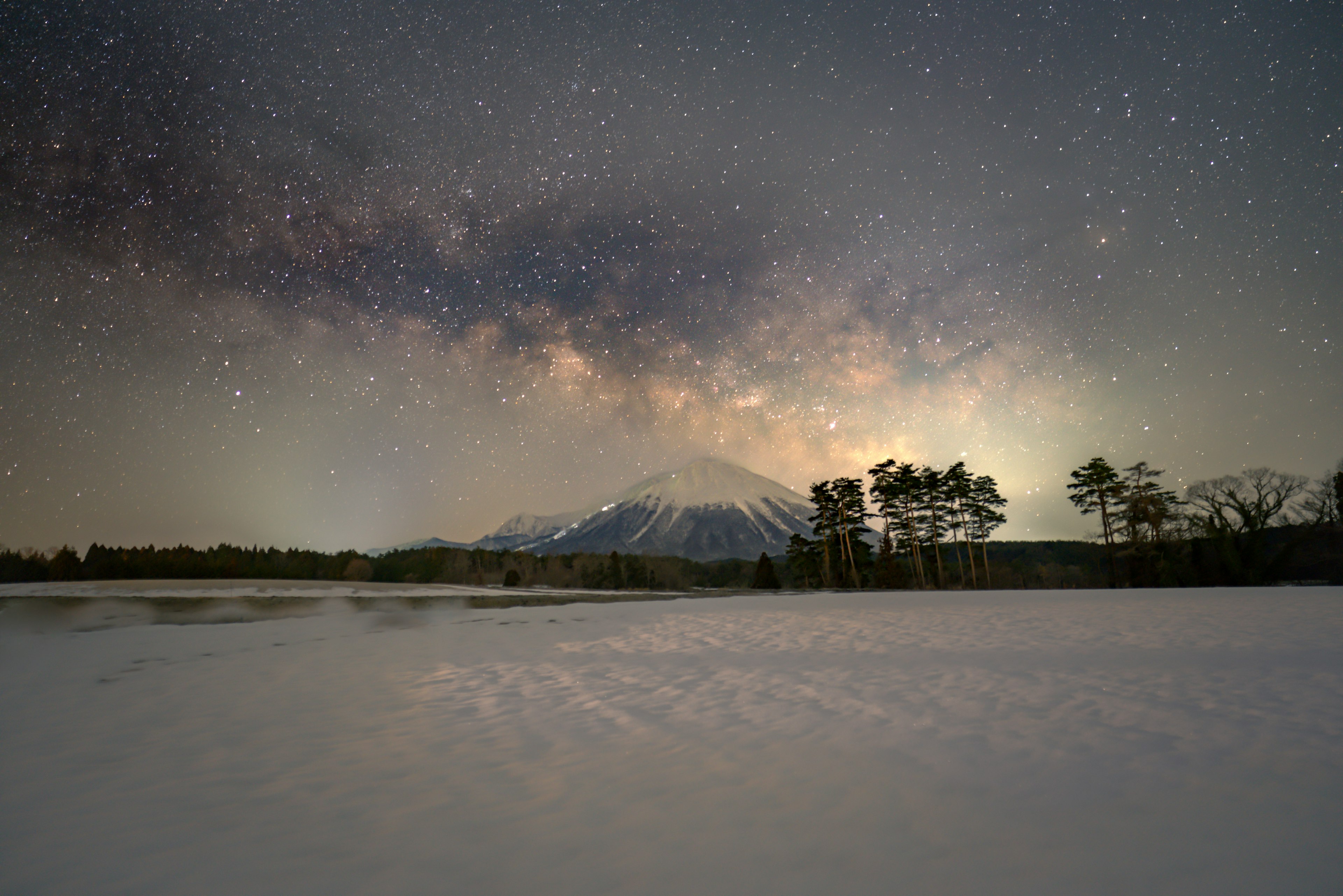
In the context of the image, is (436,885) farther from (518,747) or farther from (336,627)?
(336,627)

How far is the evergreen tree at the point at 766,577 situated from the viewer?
5997 cm

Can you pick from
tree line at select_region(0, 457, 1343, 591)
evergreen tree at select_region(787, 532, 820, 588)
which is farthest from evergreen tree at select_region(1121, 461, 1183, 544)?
evergreen tree at select_region(787, 532, 820, 588)

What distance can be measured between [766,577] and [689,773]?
2274 inches

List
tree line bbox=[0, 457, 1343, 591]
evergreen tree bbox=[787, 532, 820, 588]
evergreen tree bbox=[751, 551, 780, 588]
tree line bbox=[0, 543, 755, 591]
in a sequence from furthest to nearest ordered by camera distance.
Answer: tree line bbox=[0, 543, 755, 591]
evergreen tree bbox=[751, 551, 780, 588]
evergreen tree bbox=[787, 532, 820, 588]
tree line bbox=[0, 457, 1343, 591]

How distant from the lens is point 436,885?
2.88m

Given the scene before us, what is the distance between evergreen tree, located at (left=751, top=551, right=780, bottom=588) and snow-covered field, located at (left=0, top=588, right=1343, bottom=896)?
168ft

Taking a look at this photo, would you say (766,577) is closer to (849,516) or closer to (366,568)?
(849,516)

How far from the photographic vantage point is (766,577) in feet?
198

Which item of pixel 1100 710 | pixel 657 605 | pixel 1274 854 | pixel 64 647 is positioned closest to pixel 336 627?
pixel 64 647

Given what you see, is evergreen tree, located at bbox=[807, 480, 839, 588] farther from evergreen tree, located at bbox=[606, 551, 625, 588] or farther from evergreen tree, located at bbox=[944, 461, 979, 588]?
evergreen tree, located at bbox=[606, 551, 625, 588]

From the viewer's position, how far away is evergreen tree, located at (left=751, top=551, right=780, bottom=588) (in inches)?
2361

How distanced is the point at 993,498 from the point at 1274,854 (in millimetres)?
51145

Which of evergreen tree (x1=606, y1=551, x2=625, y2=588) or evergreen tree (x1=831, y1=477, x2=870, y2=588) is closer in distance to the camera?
evergreen tree (x1=831, y1=477, x2=870, y2=588)

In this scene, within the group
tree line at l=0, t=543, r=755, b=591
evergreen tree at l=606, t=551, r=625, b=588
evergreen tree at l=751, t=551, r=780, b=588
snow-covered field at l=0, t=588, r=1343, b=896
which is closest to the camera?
snow-covered field at l=0, t=588, r=1343, b=896
